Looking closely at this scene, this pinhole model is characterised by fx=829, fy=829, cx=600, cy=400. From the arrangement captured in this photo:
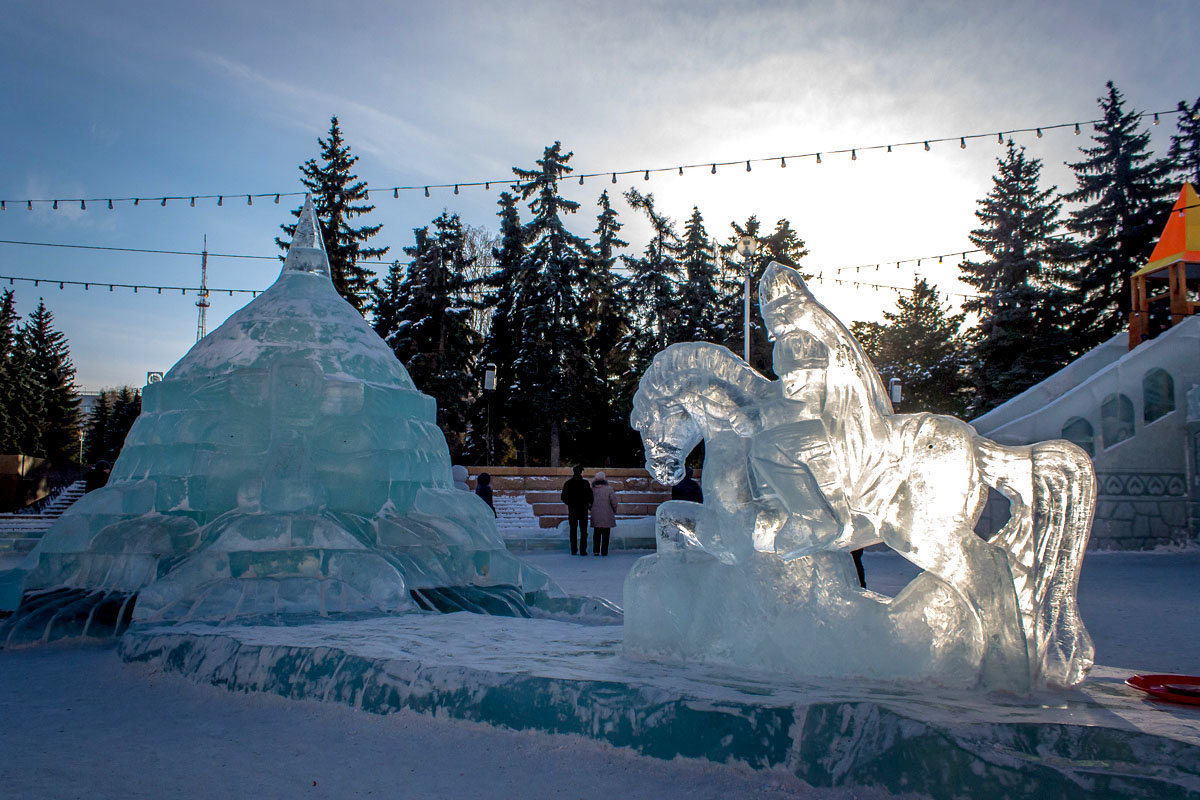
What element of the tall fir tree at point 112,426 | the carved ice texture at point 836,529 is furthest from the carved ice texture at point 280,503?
the tall fir tree at point 112,426

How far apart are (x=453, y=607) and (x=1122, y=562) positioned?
10926 mm

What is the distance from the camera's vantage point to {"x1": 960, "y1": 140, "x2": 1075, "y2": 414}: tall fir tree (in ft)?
77.7

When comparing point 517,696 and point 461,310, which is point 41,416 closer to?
point 461,310

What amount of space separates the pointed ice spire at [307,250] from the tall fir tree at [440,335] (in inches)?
732

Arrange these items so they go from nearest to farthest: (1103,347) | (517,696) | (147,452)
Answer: (517,696)
(147,452)
(1103,347)

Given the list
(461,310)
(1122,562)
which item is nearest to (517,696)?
(1122,562)

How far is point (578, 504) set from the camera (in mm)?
13719

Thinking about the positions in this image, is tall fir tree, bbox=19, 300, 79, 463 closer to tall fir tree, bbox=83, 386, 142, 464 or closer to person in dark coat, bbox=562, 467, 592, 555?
tall fir tree, bbox=83, 386, 142, 464

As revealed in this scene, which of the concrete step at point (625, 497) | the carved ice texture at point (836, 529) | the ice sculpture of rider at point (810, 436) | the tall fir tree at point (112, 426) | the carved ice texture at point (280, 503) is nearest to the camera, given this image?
the carved ice texture at point (836, 529)

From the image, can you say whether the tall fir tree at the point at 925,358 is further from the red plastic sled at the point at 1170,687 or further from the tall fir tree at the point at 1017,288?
the red plastic sled at the point at 1170,687

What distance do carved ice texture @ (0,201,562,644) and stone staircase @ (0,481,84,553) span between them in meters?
3.47

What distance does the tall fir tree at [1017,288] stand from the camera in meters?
23.7

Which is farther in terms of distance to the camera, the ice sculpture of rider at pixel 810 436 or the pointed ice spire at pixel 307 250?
the pointed ice spire at pixel 307 250

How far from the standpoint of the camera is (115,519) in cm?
665
